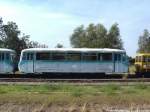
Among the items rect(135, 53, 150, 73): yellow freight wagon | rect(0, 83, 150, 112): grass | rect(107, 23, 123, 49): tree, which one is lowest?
rect(0, 83, 150, 112): grass

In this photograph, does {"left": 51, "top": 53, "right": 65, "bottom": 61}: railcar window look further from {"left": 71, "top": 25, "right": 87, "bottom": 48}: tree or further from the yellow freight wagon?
{"left": 71, "top": 25, "right": 87, "bottom": 48}: tree

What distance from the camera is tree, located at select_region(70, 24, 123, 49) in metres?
95.1

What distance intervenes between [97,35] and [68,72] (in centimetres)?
5504

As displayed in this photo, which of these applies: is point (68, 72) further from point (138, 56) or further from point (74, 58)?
point (138, 56)

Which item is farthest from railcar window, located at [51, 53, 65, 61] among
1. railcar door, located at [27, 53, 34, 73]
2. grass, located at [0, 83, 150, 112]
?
grass, located at [0, 83, 150, 112]

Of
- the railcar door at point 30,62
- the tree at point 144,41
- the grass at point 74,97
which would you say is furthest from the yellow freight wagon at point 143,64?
the tree at point 144,41

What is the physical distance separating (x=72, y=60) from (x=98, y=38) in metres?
54.6

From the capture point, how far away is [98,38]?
9744cm

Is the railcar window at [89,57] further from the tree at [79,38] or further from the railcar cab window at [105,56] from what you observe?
the tree at [79,38]

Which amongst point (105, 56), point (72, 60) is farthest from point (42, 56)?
point (105, 56)

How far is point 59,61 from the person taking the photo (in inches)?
1697

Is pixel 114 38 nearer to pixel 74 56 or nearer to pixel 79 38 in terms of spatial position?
pixel 79 38

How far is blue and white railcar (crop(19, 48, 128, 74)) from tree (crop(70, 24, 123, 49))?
49495mm

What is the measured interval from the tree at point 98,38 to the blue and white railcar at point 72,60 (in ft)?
162
